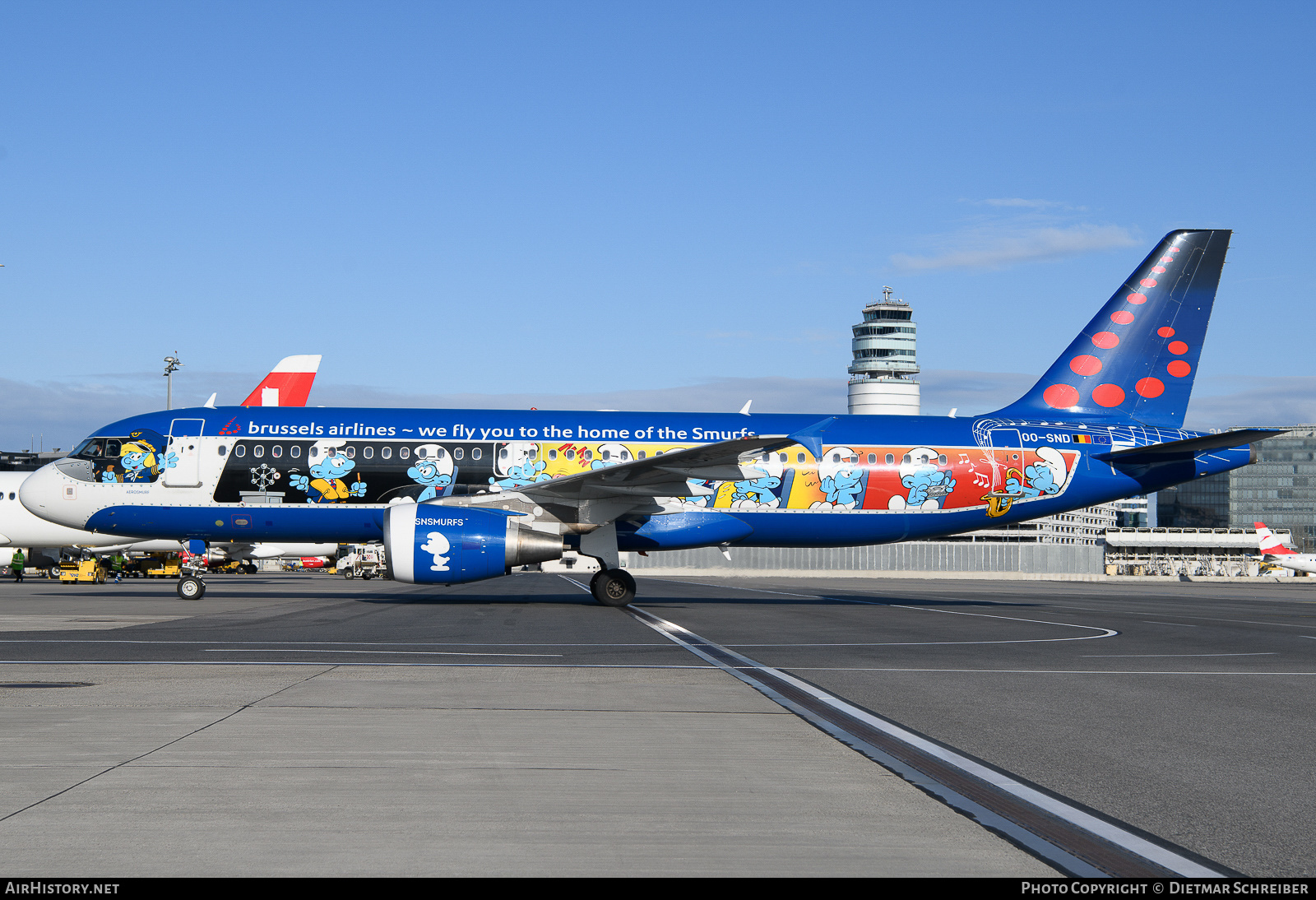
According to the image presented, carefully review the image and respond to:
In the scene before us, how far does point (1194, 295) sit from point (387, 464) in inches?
804

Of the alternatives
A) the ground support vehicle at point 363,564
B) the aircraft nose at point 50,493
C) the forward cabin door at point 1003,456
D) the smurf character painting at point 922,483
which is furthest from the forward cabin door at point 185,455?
the ground support vehicle at point 363,564

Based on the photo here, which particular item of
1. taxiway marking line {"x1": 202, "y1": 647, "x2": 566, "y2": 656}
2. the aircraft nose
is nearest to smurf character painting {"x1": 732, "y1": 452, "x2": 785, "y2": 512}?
taxiway marking line {"x1": 202, "y1": 647, "x2": 566, "y2": 656}

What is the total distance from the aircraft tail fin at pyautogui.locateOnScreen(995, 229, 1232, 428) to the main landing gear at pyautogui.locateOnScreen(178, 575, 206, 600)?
66.0 ft

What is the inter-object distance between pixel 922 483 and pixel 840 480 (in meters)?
1.99

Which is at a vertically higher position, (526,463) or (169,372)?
(169,372)

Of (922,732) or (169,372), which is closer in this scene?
(922,732)

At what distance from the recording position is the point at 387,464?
24594 millimetres

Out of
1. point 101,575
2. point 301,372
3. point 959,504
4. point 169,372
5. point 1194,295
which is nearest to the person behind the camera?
point 959,504

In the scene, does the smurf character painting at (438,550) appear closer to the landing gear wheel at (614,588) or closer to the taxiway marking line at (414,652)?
the landing gear wheel at (614,588)

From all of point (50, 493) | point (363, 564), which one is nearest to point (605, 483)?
point (50, 493)

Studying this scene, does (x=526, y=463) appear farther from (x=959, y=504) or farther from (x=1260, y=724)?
(x=1260, y=724)

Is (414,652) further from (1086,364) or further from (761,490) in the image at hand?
(1086,364)

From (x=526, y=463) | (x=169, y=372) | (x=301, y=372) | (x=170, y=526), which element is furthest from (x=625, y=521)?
(x=169, y=372)

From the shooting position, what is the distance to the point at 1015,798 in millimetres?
5906
